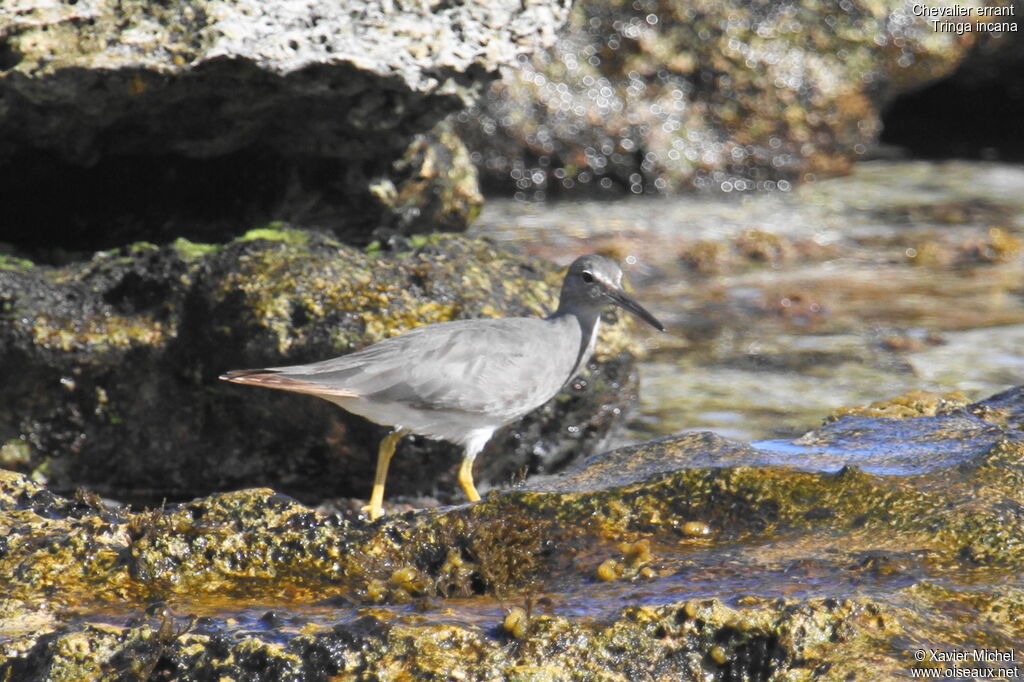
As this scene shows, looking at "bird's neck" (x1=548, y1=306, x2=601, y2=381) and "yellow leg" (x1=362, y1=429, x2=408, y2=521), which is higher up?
"bird's neck" (x1=548, y1=306, x2=601, y2=381)

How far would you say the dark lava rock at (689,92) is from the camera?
13.4m

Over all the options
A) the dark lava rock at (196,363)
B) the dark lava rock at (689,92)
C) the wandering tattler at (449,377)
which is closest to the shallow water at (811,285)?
the dark lava rock at (689,92)

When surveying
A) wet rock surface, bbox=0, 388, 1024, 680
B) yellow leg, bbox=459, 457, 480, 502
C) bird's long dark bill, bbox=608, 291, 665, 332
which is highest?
bird's long dark bill, bbox=608, 291, 665, 332

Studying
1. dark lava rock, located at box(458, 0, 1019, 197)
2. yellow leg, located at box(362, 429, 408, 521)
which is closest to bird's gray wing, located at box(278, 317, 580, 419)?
yellow leg, located at box(362, 429, 408, 521)

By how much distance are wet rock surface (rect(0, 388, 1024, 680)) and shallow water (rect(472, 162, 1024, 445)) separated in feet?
12.0

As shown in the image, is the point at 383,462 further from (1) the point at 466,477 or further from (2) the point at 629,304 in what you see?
(2) the point at 629,304

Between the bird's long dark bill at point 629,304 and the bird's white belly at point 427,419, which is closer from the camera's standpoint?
the bird's white belly at point 427,419

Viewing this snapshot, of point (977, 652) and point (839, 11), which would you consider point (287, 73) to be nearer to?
point (977, 652)

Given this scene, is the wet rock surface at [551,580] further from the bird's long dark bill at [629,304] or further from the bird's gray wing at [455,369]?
the bird's long dark bill at [629,304]

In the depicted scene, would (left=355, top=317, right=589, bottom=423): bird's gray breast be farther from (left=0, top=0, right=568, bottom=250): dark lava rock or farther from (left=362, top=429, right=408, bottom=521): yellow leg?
(left=0, top=0, right=568, bottom=250): dark lava rock

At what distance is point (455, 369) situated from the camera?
5.91m

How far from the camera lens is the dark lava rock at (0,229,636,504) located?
22.8ft

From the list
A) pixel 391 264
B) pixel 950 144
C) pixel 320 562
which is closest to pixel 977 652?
pixel 320 562

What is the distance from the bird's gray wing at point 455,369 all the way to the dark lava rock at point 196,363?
92 centimetres
